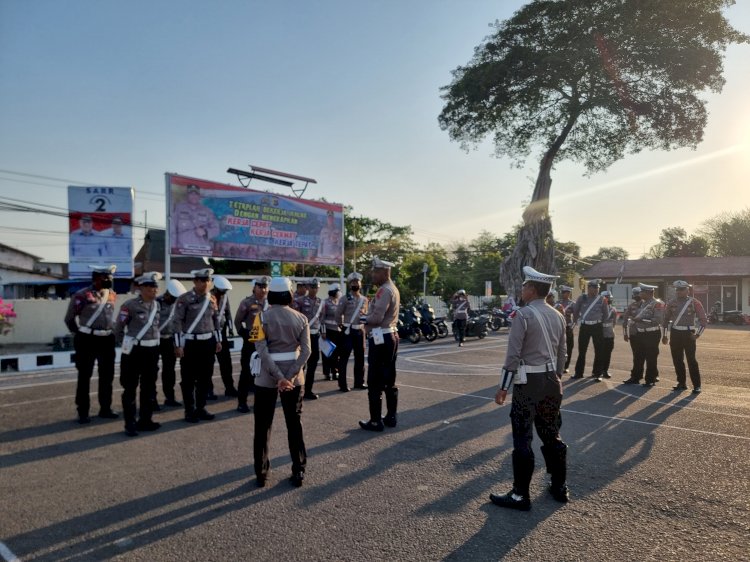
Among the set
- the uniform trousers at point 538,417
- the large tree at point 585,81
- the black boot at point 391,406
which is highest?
the large tree at point 585,81

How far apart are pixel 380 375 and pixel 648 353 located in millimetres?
6608

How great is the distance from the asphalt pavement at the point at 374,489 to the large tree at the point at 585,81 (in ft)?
60.4

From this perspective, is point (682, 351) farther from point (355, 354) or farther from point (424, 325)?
point (424, 325)

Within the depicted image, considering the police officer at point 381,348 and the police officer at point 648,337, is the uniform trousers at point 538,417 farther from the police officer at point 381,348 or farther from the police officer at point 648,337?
the police officer at point 648,337

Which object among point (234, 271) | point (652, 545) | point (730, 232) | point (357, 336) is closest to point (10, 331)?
point (234, 271)

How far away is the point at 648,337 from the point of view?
33.2 feet

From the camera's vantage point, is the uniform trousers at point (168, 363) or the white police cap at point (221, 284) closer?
the uniform trousers at point (168, 363)

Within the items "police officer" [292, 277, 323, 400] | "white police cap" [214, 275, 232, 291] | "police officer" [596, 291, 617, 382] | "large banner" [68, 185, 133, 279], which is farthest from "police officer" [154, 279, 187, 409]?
"large banner" [68, 185, 133, 279]

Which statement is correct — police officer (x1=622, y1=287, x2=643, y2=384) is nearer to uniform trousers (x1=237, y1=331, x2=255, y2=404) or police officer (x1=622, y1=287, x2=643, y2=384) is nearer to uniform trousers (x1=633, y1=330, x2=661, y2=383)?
uniform trousers (x1=633, y1=330, x2=661, y2=383)

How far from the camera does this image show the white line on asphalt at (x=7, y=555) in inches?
129

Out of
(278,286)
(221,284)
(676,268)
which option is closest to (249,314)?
(221,284)

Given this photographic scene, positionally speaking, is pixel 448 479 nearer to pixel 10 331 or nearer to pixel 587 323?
pixel 587 323

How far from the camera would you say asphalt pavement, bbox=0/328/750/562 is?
3.48m

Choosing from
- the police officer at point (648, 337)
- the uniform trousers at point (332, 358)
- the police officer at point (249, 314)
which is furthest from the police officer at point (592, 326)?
the police officer at point (249, 314)
